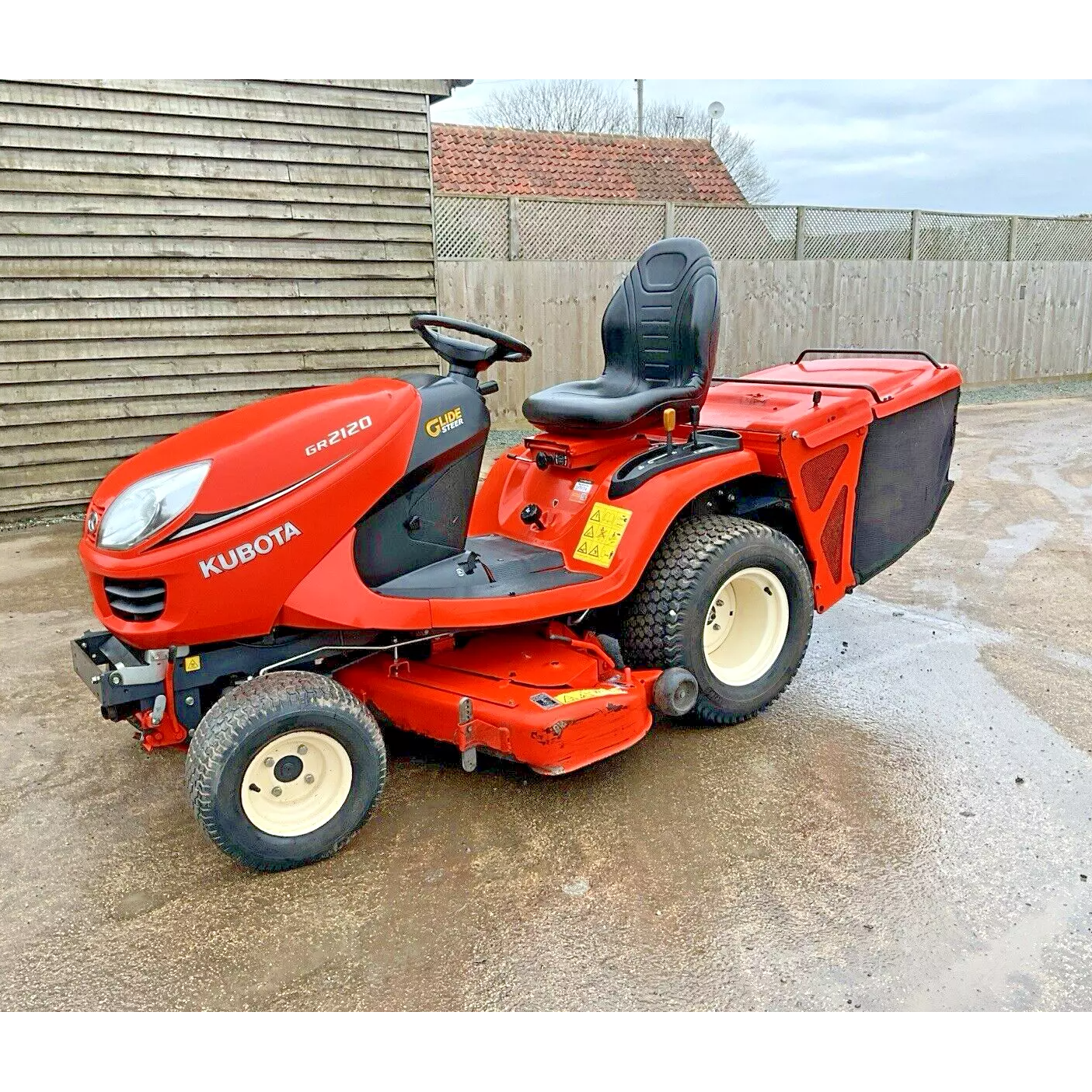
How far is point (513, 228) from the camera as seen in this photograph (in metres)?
9.35

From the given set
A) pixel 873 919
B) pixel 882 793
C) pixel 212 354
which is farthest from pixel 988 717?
pixel 212 354

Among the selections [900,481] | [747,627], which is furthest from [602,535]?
[900,481]

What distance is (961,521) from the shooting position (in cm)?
638

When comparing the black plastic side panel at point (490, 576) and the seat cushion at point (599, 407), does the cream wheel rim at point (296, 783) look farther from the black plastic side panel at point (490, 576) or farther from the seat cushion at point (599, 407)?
the seat cushion at point (599, 407)

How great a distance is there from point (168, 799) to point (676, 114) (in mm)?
31935

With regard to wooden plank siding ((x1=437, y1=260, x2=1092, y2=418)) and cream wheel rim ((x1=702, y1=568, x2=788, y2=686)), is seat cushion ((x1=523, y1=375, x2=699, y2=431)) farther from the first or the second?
wooden plank siding ((x1=437, y1=260, x2=1092, y2=418))

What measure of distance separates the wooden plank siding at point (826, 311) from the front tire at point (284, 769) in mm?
6651

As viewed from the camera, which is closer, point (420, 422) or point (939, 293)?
point (420, 422)

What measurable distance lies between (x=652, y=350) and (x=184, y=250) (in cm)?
466

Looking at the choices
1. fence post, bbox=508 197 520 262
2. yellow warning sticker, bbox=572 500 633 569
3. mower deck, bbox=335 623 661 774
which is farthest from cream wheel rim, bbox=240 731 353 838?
fence post, bbox=508 197 520 262

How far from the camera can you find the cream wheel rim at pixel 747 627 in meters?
3.62

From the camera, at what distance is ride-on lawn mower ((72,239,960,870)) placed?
2.62 metres

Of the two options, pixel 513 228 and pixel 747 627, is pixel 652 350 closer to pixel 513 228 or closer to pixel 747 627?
pixel 747 627
